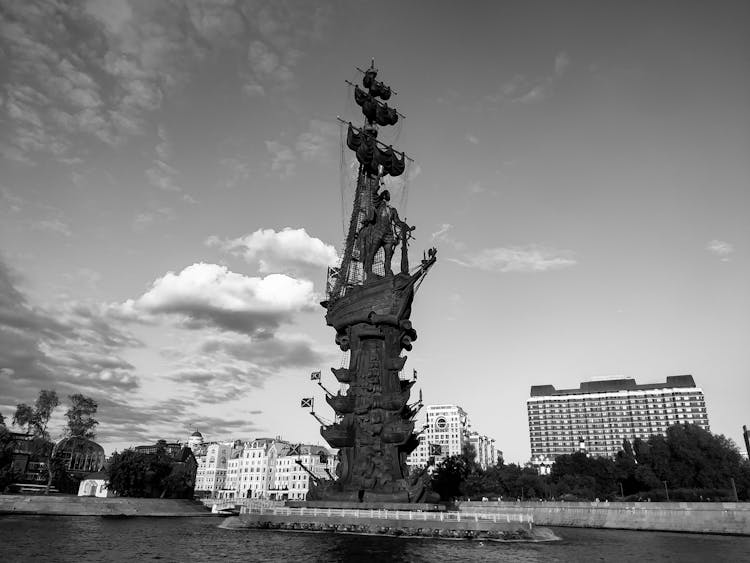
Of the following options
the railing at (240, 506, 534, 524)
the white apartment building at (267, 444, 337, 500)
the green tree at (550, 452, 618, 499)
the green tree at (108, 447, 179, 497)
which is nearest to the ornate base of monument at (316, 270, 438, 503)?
the railing at (240, 506, 534, 524)

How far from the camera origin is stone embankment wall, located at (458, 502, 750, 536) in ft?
184

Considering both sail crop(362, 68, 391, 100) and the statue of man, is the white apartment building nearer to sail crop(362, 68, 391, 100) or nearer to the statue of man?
the statue of man

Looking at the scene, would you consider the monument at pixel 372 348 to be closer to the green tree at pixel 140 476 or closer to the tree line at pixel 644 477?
the tree line at pixel 644 477

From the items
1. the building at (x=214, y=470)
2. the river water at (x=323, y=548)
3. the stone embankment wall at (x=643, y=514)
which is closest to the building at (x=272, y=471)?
the building at (x=214, y=470)

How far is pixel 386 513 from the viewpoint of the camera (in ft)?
148

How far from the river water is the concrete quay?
4.22 ft

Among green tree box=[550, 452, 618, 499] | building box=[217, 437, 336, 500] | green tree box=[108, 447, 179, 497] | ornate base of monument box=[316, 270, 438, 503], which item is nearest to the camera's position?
ornate base of monument box=[316, 270, 438, 503]

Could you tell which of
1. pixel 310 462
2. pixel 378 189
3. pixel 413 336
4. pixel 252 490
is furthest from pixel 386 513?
pixel 252 490

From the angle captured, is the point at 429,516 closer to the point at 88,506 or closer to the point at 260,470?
the point at 88,506

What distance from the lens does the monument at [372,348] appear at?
57.2 m

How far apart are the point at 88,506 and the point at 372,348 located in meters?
56.7

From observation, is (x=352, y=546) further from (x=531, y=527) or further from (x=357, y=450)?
(x=357, y=450)

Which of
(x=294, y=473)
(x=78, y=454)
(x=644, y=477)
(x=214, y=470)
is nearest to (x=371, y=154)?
(x=644, y=477)

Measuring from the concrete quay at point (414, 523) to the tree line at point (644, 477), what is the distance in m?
52.7
